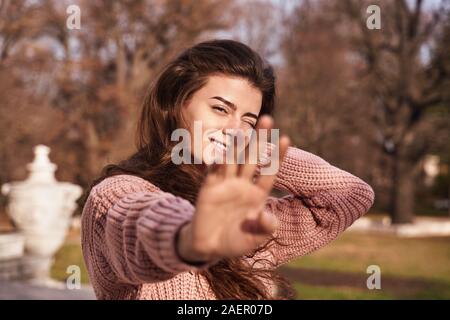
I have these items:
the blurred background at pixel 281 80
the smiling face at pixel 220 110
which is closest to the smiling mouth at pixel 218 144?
the smiling face at pixel 220 110

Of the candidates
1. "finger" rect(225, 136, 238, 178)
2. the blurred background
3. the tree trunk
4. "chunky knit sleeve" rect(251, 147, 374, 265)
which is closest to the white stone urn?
the blurred background

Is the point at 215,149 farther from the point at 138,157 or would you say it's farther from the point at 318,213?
the point at 318,213

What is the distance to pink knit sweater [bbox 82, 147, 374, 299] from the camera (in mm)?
1190

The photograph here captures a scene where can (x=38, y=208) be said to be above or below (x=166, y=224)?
below

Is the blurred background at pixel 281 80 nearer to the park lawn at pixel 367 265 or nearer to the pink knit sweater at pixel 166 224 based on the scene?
the park lawn at pixel 367 265

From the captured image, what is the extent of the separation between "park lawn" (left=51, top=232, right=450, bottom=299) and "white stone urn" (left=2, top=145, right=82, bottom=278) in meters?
0.75

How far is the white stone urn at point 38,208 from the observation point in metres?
8.05

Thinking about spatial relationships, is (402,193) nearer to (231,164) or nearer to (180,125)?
(180,125)

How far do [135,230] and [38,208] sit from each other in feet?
23.9

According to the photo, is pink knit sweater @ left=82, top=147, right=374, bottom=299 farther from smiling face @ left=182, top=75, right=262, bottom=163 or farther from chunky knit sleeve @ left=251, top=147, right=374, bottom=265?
smiling face @ left=182, top=75, right=262, bottom=163

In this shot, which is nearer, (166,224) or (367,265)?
(166,224)

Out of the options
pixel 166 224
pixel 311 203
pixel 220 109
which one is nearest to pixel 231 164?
pixel 166 224

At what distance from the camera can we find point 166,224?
1162 millimetres
